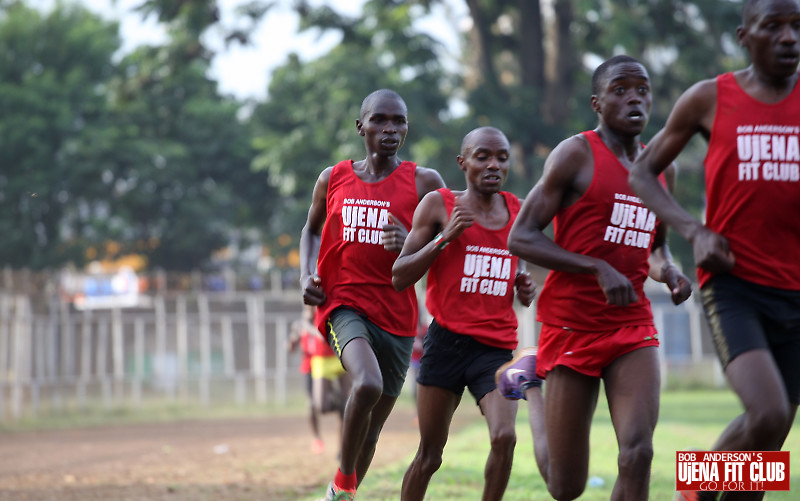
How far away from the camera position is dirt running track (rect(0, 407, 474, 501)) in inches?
389

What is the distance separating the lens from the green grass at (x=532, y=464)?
8.63 metres

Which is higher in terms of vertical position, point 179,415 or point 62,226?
point 62,226

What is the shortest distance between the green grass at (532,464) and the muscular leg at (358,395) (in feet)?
6.35

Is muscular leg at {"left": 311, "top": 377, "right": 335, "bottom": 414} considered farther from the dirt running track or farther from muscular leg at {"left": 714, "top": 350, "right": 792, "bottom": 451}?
muscular leg at {"left": 714, "top": 350, "right": 792, "bottom": 451}

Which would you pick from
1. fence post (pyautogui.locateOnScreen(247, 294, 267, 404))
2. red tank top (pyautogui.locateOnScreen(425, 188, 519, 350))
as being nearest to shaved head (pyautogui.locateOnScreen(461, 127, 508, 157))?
red tank top (pyautogui.locateOnScreen(425, 188, 519, 350))

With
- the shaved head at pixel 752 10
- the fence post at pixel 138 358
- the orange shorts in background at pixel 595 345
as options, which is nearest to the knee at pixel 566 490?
the orange shorts in background at pixel 595 345

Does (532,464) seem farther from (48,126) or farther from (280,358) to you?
(48,126)

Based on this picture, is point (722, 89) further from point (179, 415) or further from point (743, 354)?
point (179, 415)

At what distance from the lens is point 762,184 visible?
14.1ft

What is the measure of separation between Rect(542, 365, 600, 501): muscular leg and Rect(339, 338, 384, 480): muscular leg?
1.34m

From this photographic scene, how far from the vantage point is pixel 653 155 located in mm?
4660

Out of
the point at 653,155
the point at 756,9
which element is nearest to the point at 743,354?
the point at 653,155

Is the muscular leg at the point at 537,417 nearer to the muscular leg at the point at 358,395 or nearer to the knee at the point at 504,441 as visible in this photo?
the knee at the point at 504,441

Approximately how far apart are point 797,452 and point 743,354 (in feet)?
24.8
